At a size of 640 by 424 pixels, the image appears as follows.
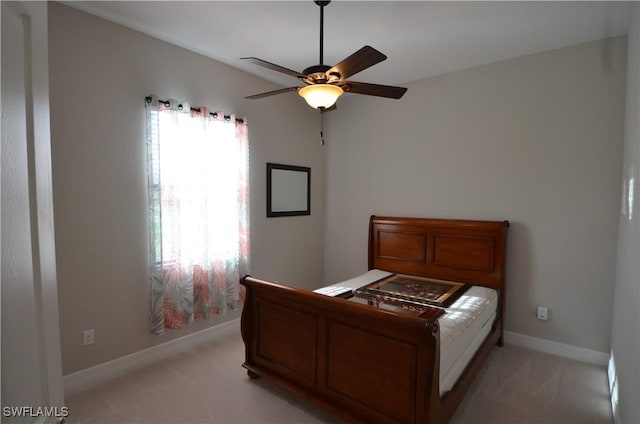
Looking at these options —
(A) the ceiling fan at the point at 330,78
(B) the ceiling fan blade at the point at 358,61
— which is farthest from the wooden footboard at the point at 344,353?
(B) the ceiling fan blade at the point at 358,61

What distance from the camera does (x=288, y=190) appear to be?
4.05m

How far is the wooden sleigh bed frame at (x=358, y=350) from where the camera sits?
1.70m

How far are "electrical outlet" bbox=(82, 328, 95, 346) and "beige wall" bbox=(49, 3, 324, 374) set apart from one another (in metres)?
0.03

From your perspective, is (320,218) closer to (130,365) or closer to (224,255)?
(224,255)

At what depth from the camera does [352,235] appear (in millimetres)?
4336

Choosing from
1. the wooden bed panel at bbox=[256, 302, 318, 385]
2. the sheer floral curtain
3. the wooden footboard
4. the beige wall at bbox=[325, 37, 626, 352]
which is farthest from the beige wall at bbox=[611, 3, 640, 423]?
the sheer floral curtain

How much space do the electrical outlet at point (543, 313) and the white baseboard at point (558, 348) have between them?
8.6 inches

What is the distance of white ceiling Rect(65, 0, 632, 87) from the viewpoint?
2311 millimetres

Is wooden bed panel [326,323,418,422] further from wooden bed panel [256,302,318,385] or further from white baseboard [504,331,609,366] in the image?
white baseboard [504,331,609,366]

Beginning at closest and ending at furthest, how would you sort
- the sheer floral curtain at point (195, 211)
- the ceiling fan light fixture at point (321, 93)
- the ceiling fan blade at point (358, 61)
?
the ceiling fan blade at point (358, 61) → the ceiling fan light fixture at point (321, 93) → the sheer floral curtain at point (195, 211)

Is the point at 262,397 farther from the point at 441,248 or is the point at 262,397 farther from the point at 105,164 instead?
the point at 441,248

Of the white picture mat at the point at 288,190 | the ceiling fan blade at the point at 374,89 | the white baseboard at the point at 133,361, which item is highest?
the ceiling fan blade at the point at 374,89

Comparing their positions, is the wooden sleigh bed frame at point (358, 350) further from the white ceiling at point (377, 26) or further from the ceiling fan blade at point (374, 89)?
the white ceiling at point (377, 26)

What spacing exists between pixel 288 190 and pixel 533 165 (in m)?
2.67
